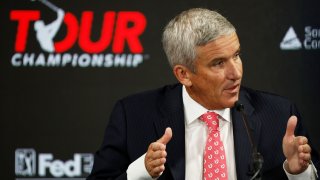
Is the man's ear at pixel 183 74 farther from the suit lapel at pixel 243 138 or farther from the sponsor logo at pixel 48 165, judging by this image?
the sponsor logo at pixel 48 165

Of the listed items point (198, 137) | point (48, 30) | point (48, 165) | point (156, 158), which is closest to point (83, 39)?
point (48, 30)

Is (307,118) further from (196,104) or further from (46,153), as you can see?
(46,153)

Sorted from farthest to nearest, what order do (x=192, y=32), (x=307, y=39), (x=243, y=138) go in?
(x=307, y=39) → (x=243, y=138) → (x=192, y=32)

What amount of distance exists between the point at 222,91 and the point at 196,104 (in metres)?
0.18

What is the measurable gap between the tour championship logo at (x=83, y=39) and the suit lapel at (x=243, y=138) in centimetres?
107

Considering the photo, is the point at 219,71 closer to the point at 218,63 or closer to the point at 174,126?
the point at 218,63

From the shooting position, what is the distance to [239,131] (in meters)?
2.66

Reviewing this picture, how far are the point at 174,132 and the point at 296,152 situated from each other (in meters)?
0.54

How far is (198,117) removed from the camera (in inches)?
106

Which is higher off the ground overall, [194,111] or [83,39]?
[83,39]

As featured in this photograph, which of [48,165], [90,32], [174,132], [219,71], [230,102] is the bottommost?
[48,165]

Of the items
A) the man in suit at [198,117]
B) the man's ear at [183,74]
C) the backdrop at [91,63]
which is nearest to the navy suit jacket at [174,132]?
the man in suit at [198,117]

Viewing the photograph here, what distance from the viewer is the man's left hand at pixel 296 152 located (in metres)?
2.31

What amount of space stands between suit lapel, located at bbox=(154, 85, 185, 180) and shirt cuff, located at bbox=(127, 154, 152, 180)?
196 millimetres
